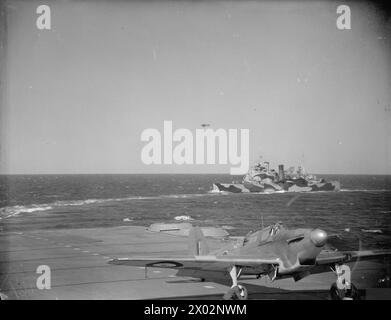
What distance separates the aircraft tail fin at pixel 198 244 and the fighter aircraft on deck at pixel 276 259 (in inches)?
85.2

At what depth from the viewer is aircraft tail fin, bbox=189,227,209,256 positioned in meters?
14.5

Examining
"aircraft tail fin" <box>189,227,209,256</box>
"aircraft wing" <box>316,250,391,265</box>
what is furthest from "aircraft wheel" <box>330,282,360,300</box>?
"aircraft tail fin" <box>189,227,209,256</box>

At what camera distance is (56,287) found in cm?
1314

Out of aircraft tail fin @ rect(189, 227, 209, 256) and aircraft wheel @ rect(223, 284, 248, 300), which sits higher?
aircraft tail fin @ rect(189, 227, 209, 256)

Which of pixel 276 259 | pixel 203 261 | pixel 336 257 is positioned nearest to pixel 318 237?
pixel 276 259

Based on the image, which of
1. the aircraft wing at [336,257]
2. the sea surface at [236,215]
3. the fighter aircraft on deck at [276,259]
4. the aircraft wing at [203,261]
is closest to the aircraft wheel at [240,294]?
the fighter aircraft on deck at [276,259]

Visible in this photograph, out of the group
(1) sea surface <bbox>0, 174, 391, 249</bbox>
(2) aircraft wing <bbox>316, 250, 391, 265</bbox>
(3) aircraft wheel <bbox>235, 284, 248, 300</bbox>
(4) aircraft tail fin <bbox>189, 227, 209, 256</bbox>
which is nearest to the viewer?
(3) aircraft wheel <bbox>235, 284, 248, 300</bbox>

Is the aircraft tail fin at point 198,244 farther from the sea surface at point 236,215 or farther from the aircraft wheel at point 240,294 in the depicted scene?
the sea surface at point 236,215

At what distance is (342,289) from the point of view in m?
11.7

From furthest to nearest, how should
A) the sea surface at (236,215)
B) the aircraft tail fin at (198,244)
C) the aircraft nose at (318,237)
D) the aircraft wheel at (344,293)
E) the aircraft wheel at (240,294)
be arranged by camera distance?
the sea surface at (236,215), the aircraft tail fin at (198,244), the aircraft wheel at (344,293), the aircraft wheel at (240,294), the aircraft nose at (318,237)

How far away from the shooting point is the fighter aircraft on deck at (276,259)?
10688 millimetres

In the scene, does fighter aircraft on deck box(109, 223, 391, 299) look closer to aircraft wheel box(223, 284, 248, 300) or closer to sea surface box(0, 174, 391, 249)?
aircraft wheel box(223, 284, 248, 300)
